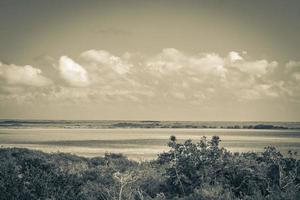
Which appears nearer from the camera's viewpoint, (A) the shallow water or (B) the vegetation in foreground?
(B) the vegetation in foreground

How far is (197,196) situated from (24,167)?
5.58 m

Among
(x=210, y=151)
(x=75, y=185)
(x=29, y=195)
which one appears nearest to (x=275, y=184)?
(x=210, y=151)

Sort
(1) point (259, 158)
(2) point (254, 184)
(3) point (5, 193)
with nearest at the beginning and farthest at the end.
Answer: (3) point (5, 193)
(2) point (254, 184)
(1) point (259, 158)

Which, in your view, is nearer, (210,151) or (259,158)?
(210,151)

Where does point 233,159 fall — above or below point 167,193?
above

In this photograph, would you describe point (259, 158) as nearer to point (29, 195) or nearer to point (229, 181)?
point (229, 181)

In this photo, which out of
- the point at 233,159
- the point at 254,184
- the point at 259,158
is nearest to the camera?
the point at 254,184

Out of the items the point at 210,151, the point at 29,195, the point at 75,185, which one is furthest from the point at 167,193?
the point at 29,195

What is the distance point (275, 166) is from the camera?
1828 cm

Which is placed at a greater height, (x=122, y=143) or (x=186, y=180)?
(x=186, y=180)

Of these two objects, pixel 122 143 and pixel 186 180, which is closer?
pixel 186 180

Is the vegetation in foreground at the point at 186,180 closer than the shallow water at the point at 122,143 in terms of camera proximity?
Yes

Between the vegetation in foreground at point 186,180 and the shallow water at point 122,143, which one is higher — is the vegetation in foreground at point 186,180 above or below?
above

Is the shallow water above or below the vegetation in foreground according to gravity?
below
